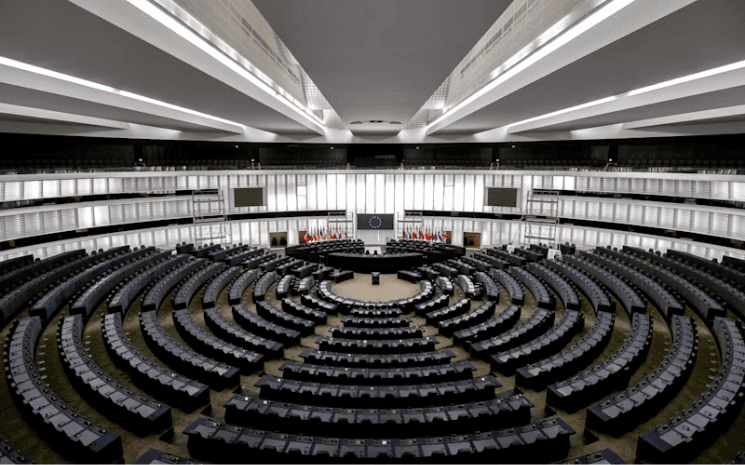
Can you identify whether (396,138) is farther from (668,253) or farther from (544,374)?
(544,374)

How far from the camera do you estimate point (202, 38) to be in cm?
1063

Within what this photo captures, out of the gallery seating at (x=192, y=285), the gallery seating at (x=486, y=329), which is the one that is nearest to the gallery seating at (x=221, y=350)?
the gallery seating at (x=192, y=285)

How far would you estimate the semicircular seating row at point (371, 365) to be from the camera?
8273 mm

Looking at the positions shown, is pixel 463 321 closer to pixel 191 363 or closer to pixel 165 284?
pixel 191 363

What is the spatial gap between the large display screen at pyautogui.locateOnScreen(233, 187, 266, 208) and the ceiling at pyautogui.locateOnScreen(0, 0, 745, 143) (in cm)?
1303

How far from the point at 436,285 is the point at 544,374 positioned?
12.4 metres

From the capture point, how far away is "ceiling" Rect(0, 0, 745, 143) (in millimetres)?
7273

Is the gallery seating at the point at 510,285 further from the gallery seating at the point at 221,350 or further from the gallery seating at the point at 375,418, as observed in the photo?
the gallery seating at the point at 221,350

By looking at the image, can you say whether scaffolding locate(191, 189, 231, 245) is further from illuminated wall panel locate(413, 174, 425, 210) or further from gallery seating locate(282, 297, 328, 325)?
illuminated wall panel locate(413, 174, 425, 210)

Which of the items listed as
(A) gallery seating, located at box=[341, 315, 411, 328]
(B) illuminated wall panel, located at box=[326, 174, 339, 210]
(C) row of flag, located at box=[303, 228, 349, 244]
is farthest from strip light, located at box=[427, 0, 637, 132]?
(B) illuminated wall panel, located at box=[326, 174, 339, 210]

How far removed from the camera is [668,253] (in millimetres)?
23203

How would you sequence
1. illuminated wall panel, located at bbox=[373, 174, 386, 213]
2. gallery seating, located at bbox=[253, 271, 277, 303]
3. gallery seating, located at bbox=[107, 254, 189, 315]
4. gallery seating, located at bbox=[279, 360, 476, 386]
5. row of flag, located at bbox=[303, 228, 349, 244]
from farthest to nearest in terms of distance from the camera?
illuminated wall panel, located at bbox=[373, 174, 386, 213]
row of flag, located at bbox=[303, 228, 349, 244]
gallery seating, located at bbox=[253, 271, 277, 303]
gallery seating, located at bbox=[107, 254, 189, 315]
gallery seating, located at bbox=[279, 360, 476, 386]

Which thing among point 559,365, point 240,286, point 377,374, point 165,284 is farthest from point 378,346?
point 165,284

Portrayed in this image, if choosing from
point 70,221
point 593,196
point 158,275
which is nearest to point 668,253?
point 593,196
